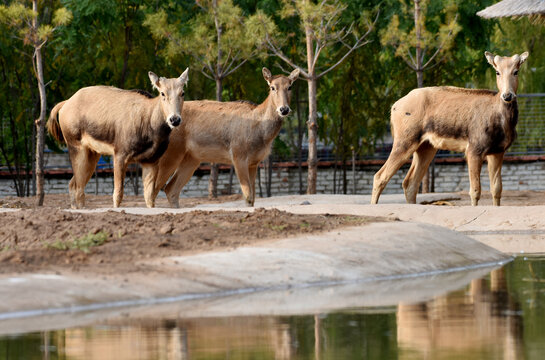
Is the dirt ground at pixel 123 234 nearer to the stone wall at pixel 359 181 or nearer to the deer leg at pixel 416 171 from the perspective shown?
the deer leg at pixel 416 171

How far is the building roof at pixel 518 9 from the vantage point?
2175 centimetres

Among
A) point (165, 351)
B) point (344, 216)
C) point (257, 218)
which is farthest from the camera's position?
point (344, 216)

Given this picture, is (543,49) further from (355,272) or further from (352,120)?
(355,272)

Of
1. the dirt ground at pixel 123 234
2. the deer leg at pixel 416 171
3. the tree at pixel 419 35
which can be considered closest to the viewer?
the dirt ground at pixel 123 234

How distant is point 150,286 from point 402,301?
6.39 ft

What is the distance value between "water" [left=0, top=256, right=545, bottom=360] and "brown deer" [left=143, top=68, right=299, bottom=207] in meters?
10.5

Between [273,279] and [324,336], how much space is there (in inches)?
113

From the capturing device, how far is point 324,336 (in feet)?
22.2

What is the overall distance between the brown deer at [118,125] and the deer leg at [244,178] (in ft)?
4.34

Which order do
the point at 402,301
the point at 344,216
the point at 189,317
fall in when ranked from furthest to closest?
the point at 344,216 < the point at 402,301 < the point at 189,317

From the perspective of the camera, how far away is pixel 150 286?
873cm

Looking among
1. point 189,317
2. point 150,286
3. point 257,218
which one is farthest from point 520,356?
point 257,218

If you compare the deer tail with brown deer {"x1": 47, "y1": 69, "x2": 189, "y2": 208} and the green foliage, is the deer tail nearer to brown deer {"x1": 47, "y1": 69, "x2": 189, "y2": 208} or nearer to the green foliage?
brown deer {"x1": 47, "y1": 69, "x2": 189, "y2": 208}

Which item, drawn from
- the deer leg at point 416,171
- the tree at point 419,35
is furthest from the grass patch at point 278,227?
the tree at point 419,35
